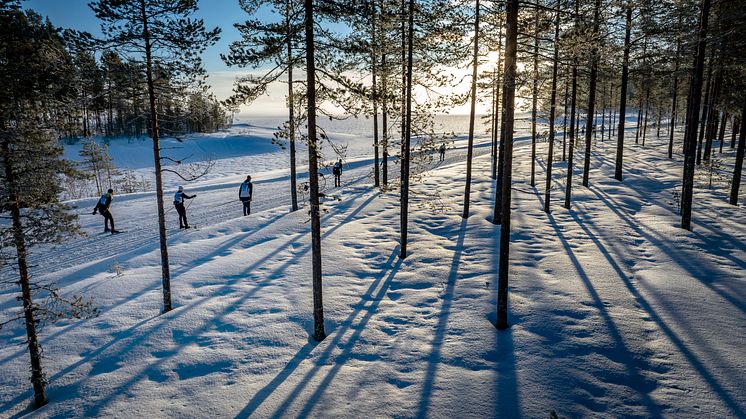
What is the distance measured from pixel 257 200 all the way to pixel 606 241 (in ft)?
67.9

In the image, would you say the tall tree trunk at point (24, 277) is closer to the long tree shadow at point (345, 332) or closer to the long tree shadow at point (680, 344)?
the long tree shadow at point (345, 332)

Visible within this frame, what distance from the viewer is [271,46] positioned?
26.2ft

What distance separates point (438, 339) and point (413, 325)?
96 cm

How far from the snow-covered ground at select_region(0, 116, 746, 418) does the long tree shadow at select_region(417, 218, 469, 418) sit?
4 cm

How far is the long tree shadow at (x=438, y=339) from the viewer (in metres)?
7.00

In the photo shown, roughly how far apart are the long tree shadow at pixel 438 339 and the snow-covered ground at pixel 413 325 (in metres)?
0.04

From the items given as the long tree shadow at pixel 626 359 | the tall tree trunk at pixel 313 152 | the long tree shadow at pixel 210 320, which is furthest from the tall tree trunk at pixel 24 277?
the long tree shadow at pixel 626 359

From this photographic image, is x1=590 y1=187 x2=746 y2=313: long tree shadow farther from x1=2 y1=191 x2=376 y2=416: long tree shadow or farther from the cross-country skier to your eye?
the cross-country skier

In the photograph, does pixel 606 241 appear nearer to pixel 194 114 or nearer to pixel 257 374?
pixel 257 374

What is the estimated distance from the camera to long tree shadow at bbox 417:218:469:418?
23.0 ft

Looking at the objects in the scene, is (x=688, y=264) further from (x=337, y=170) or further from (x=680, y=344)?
(x=337, y=170)

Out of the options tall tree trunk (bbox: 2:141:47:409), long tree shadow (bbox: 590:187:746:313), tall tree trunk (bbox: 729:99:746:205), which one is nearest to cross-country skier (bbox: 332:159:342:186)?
long tree shadow (bbox: 590:187:746:313)

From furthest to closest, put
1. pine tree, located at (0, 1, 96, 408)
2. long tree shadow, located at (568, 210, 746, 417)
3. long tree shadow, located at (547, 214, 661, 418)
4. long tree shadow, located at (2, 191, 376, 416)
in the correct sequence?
long tree shadow, located at (2, 191, 376, 416) → pine tree, located at (0, 1, 96, 408) → long tree shadow, located at (547, 214, 661, 418) → long tree shadow, located at (568, 210, 746, 417)

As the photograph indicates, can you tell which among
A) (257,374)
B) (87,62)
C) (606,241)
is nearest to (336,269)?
(257,374)
